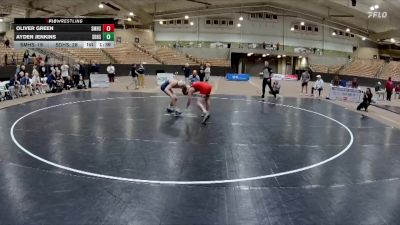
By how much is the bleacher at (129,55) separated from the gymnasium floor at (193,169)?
2655 centimetres

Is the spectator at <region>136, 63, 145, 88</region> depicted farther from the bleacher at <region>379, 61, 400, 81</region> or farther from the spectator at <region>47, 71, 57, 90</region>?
the bleacher at <region>379, 61, 400, 81</region>

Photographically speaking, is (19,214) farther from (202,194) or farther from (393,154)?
(393,154)

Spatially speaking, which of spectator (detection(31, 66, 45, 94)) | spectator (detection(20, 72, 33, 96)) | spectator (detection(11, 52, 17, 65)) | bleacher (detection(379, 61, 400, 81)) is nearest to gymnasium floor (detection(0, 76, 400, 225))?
spectator (detection(20, 72, 33, 96))

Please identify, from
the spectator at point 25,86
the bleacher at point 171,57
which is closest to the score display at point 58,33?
the spectator at point 25,86

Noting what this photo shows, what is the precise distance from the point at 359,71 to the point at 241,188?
143 feet

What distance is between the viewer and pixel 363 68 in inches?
1854

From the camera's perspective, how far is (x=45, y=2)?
1593 inches

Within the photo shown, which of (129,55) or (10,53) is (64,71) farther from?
(129,55)

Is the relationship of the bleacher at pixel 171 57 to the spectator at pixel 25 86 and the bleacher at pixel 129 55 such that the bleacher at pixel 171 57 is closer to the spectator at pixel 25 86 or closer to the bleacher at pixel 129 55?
the bleacher at pixel 129 55

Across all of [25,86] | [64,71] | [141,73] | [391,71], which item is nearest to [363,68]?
[391,71]

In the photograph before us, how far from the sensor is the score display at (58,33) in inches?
616

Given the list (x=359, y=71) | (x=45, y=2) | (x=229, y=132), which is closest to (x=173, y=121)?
(x=229, y=132)

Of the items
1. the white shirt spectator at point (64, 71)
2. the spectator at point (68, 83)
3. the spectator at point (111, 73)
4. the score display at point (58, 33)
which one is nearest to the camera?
the score display at point (58, 33)

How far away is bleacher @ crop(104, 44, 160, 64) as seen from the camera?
4081 cm
